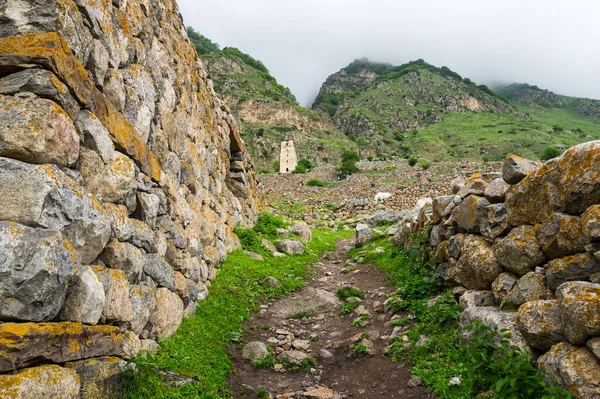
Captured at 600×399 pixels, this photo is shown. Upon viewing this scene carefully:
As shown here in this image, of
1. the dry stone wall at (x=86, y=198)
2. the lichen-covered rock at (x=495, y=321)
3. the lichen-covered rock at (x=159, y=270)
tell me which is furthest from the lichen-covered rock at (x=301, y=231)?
the lichen-covered rock at (x=495, y=321)

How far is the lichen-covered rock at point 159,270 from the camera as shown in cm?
570

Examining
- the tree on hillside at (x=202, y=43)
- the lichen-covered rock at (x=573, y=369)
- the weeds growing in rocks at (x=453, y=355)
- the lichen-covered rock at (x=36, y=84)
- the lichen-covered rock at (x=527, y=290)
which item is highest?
the tree on hillside at (x=202, y=43)

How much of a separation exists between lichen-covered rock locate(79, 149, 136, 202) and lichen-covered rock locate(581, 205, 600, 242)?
6.63 meters

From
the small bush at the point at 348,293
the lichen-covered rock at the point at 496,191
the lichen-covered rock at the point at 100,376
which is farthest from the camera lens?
the small bush at the point at 348,293

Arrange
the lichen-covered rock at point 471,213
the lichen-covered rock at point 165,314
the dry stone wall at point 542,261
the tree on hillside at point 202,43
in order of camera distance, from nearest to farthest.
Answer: the dry stone wall at point 542,261 < the lichen-covered rock at point 165,314 < the lichen-covered rock at point 471,213 < the tree on hillside at point 202,43

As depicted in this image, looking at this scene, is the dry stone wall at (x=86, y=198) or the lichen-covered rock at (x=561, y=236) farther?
the lichen-covered rock at (x=561, y=236)

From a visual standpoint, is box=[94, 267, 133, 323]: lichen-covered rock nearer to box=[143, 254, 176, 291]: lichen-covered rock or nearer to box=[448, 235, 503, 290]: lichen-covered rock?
box=[143, 254, 176, 291]: lichen-covered rock

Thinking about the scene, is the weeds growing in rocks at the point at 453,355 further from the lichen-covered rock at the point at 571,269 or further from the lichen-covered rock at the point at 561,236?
the lichen-covered rock at the point at 561,236

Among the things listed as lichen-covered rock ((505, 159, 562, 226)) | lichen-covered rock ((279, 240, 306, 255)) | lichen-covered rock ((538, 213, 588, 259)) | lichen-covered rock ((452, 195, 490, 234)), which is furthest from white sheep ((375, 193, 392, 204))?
lichen-covered rock ((538, 213, 588, 259))

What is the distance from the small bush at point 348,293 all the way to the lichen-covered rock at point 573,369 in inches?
213

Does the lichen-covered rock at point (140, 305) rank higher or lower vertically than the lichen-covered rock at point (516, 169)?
lower

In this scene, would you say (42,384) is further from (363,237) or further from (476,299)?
(363,237)

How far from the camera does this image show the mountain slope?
312ft

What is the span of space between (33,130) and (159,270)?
315 cm
